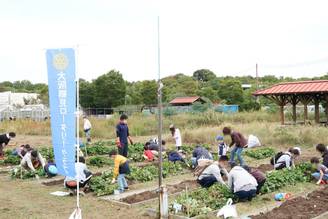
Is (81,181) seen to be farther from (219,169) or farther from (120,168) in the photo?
(219,169)

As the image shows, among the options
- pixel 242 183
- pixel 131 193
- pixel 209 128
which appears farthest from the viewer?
pixel 209 128

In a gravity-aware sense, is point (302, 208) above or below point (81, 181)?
below

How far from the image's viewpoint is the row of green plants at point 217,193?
7.53 meters

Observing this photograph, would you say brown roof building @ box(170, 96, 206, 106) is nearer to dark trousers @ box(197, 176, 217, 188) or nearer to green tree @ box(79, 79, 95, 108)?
green tree @ box(79, 79, 95, 108)

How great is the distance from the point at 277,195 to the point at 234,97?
46.1 meters

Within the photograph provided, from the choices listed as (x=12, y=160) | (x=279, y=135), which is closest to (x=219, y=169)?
(x=12, y=160)

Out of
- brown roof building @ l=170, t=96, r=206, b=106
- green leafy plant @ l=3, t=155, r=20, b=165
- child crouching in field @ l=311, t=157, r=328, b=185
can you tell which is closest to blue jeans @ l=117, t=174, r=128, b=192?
child crouching in field @ l=311, t=157, r=328, b=185

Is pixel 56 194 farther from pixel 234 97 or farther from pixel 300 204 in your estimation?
pixel 234 97

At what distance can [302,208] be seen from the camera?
7703 mm

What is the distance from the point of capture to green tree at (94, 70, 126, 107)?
53125 millimetres

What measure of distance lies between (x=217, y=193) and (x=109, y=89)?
45.9 metres

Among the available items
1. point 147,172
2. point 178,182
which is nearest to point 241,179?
point 178,182

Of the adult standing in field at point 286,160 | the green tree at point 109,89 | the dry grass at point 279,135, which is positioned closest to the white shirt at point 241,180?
the adult standing in field at point 286,160

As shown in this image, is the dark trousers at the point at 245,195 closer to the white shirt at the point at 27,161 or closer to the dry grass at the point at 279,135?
the white shirt at the point at 27,161
